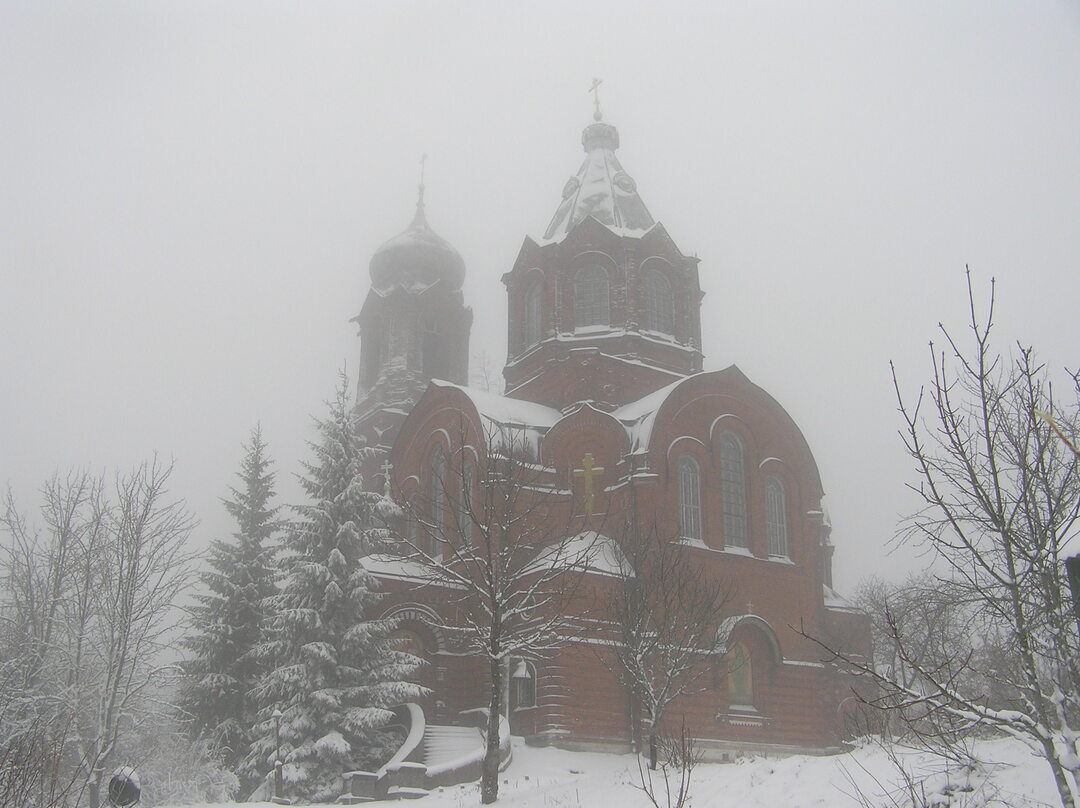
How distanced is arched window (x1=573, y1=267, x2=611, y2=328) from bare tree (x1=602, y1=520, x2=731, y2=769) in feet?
26.0

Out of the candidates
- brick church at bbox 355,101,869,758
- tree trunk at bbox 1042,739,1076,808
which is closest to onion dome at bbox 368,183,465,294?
brick church at bbox 355,101,869,758

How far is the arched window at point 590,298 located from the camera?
30.1 m

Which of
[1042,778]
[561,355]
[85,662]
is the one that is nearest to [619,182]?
[561,355]

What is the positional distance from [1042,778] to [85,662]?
19.4 metres

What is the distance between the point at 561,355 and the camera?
29422mm

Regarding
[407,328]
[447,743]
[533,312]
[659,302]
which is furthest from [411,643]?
[407,328]

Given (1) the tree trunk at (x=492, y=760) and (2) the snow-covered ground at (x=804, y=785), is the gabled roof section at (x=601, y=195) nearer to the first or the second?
(2) the snow-covered ground at (x=804, y=785)

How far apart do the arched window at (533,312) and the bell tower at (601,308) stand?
0.10 ft

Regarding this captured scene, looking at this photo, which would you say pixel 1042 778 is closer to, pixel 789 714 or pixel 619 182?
pixel 789 714

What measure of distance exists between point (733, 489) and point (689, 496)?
5.46 ft

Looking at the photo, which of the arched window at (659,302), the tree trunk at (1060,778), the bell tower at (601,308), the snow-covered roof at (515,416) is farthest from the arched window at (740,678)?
the tree trunk at (1060,778)

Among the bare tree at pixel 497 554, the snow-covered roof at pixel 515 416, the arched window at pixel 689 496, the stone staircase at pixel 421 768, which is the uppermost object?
the snow-covered roof at pixel 515 416

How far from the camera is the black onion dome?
35.8 meters

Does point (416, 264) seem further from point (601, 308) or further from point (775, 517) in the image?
point (775, 517)
